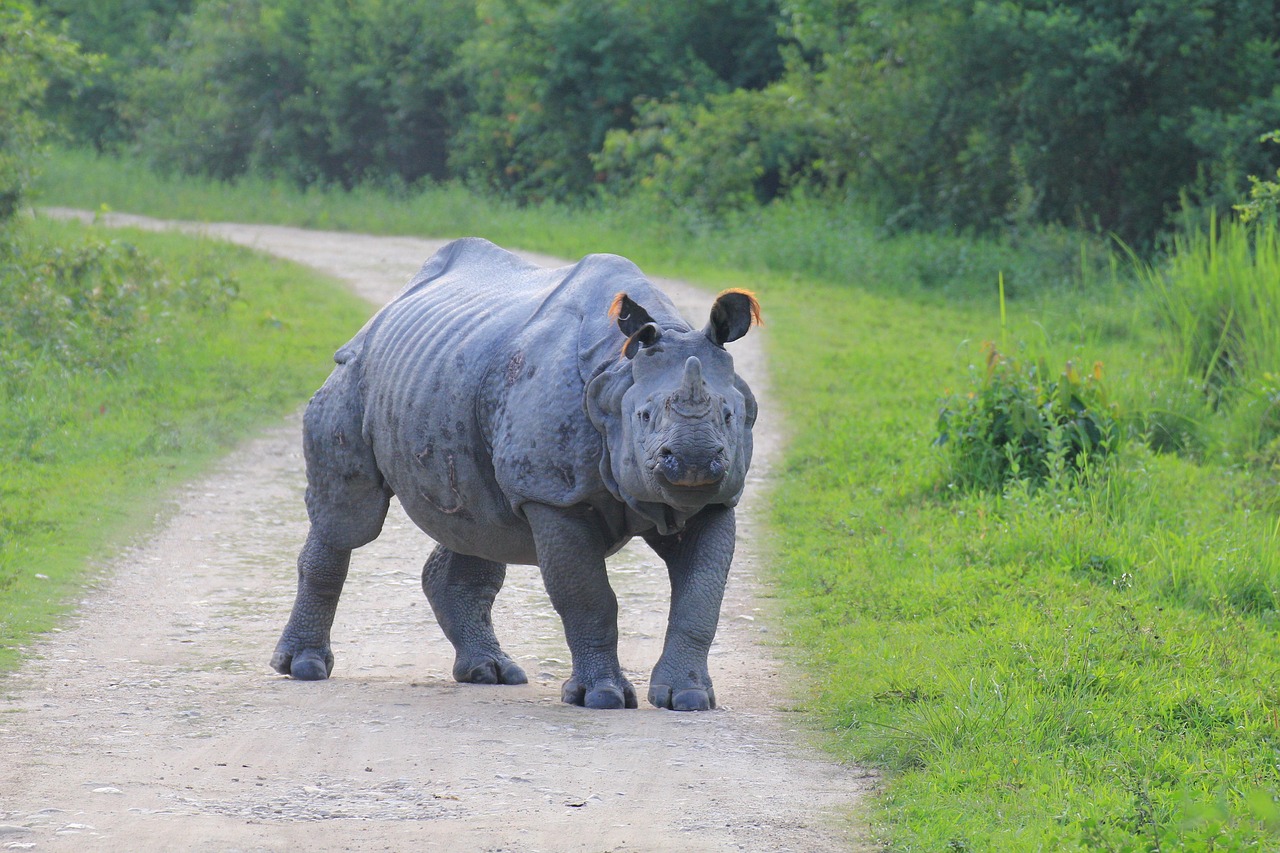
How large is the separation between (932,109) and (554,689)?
1475 centimetres

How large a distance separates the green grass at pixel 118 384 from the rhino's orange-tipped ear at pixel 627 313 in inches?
109

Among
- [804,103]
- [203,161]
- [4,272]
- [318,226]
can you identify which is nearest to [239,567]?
[4,272]

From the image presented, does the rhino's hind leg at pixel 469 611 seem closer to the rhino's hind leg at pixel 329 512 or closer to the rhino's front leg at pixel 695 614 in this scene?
the rhino's hind leg at pixel 329 512

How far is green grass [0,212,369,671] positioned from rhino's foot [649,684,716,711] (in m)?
2.54

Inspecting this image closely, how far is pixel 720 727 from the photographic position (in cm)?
531

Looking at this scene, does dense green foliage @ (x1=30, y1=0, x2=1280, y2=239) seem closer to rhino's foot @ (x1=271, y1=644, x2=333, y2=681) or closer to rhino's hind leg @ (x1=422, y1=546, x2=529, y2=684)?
rhino's hind leg @ (x1=422, y1=546, x2=529, y2=684)

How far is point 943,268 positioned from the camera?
59.8 ft

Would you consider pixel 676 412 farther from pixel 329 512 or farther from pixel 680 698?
pixel 329 512

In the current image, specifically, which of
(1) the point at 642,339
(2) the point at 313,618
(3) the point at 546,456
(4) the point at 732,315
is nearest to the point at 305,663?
(2) the point at 313,618

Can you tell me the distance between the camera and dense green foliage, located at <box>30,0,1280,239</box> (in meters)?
17.8

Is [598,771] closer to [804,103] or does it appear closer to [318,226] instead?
[804,103]

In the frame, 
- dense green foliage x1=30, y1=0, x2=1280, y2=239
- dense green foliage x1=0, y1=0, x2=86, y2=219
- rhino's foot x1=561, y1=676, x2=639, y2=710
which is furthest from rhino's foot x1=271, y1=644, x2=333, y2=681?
dense green foliage x1=30, y1=0, x2=1280, y2=239

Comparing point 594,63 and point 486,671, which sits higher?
point 594,63

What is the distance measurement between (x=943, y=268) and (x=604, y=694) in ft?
43.9
